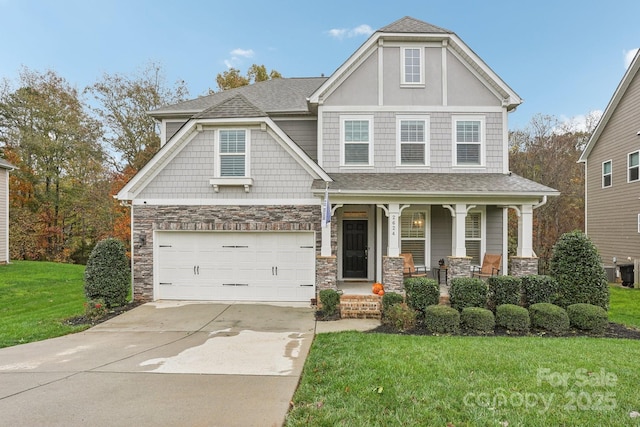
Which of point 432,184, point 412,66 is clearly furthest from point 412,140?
point 412,66

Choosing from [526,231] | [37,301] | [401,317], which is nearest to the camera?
[401,317]

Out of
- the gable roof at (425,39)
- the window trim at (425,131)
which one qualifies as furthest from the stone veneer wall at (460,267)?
the gable roof at (425,39)

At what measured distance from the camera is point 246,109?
9023 millimetres

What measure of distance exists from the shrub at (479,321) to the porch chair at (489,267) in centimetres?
286

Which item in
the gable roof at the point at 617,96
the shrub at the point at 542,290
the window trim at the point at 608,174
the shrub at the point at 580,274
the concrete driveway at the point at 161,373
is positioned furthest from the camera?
the window trim at the point at 608,174

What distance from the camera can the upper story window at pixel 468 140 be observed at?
1002cm

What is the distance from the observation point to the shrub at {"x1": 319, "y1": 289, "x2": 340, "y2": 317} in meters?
7.57

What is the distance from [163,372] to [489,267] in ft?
28.6

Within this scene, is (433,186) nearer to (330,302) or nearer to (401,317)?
(401,317)

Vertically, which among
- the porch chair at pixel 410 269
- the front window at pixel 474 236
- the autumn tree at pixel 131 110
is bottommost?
the porch chair at pixel 410 269

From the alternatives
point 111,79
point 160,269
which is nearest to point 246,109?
point 160,269

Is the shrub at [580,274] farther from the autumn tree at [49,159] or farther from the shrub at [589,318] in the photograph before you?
the autumn tree at [49,159]

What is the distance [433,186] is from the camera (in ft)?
28.9

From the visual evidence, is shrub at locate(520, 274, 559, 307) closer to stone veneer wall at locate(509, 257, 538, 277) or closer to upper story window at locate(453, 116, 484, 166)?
stone veneer wall at locate(509, 257, 538, 277)
